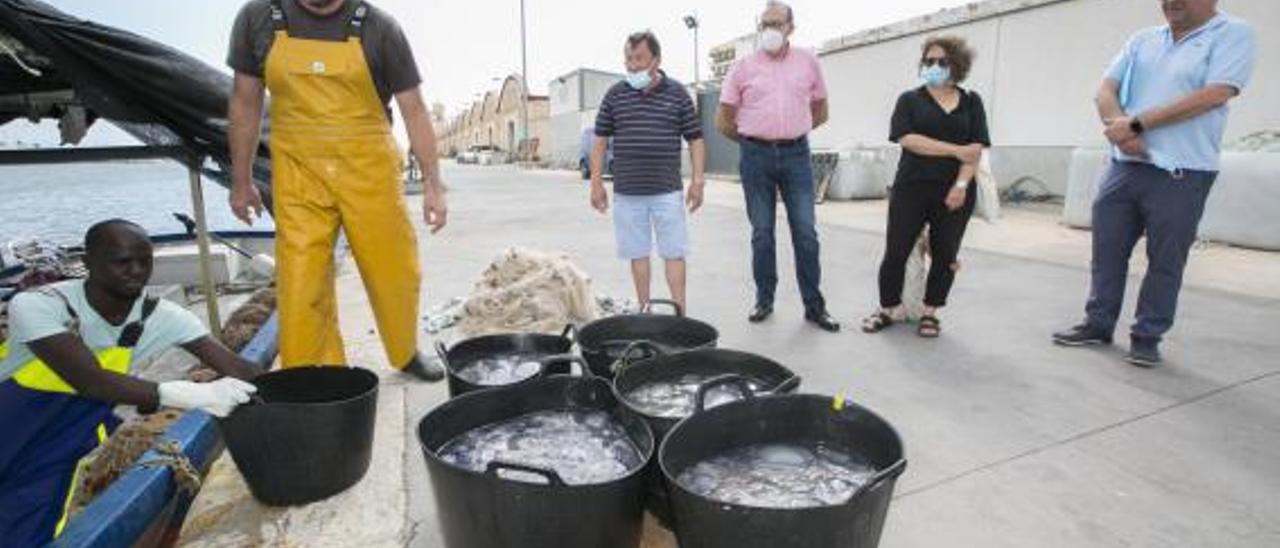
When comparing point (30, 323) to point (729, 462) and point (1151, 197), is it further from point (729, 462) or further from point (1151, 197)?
point (1151, 197)

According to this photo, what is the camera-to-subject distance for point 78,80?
3217mm

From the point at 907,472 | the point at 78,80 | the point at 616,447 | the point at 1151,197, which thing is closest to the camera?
the point at 616,447

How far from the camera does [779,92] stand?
165 inches

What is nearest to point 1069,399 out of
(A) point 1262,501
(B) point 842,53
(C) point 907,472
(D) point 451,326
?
(A) point 1262,501

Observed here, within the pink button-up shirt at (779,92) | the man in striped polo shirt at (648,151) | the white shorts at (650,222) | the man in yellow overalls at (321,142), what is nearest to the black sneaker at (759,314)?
the man in striped polo shirt at (648,151)

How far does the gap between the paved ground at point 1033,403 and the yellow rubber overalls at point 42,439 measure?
2.95 ft

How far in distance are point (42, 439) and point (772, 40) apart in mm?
3665

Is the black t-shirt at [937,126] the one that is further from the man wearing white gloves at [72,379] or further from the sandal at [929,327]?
the man wearing white gloves at [72,379]

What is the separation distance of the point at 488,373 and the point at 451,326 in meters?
1.85

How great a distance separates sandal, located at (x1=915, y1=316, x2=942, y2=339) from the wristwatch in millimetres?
1369

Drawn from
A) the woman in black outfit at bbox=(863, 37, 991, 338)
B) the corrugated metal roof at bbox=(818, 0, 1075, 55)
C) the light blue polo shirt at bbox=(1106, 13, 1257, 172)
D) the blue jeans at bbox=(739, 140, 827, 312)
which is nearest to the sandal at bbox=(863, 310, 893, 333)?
the woman in black outfit at bbox=(863, 37, 991, 338)

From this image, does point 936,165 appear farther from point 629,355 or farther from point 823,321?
point 629,355

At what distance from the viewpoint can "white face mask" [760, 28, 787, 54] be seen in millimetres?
4164

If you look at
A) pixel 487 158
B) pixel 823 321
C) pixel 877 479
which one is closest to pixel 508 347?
pixel 877 479
